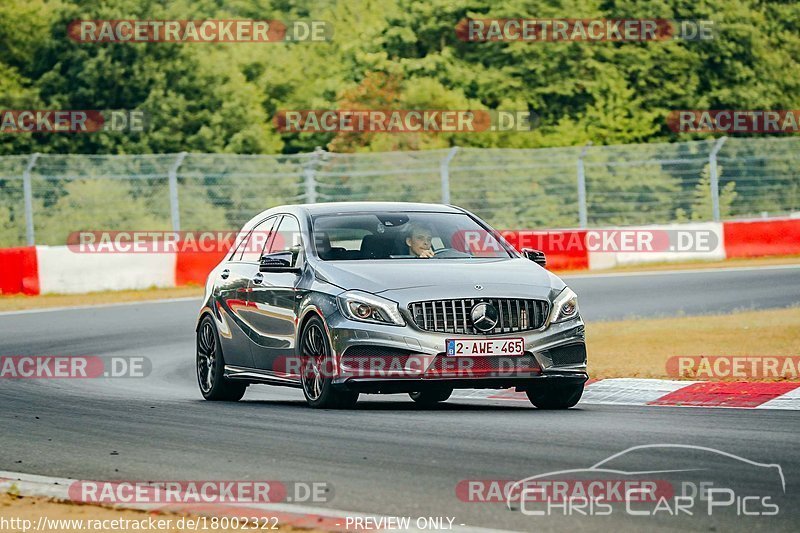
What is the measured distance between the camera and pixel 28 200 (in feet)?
94.7

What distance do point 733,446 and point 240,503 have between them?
2922mm

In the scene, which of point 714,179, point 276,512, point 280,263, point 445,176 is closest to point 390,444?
point 276,512

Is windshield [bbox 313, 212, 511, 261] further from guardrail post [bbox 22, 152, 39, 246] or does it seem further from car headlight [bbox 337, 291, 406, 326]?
guardrail post [bbox 22, 152, 39, 246]

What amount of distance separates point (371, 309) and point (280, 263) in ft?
3.82

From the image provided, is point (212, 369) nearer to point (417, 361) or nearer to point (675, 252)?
point (417, 361)

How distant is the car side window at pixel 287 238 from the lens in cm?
1202

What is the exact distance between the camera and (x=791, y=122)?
165 feet

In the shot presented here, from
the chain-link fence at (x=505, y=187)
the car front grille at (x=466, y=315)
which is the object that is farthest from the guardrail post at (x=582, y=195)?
the car front grille at (x=466, y=315)

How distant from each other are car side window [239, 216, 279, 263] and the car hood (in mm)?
1270

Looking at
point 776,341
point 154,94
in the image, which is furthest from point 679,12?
point 776,341

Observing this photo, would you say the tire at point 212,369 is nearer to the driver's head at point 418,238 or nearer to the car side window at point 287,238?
the car side window at point 287,238

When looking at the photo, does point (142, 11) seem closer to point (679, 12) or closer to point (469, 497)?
point (679, 12)

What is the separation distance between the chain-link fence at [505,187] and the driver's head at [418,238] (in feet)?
61.2

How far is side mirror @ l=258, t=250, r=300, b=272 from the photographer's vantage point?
11594 millimetres
